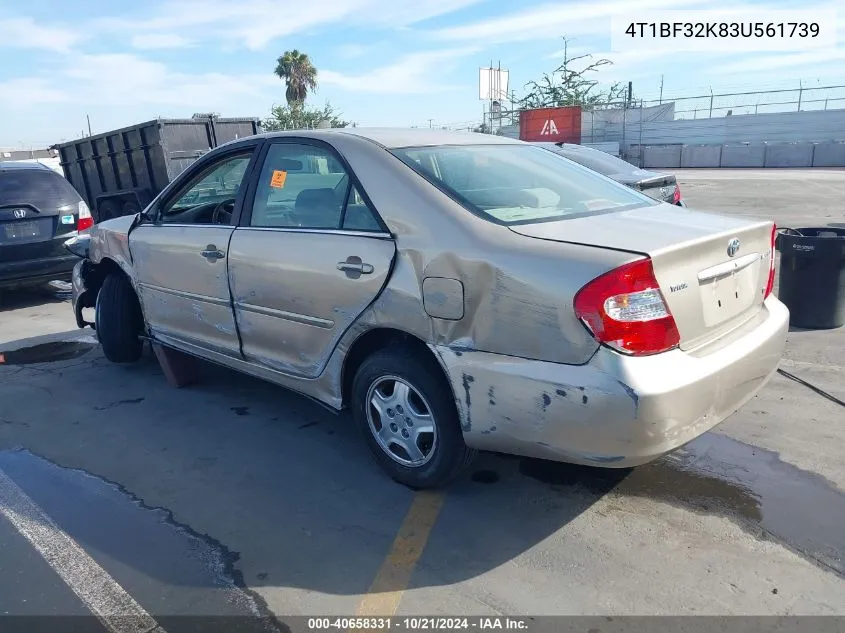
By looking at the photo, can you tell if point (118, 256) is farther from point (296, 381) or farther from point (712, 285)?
point (712, 285)

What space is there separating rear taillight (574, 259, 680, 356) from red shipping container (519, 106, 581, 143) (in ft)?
114

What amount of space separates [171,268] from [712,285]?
324 centimetres

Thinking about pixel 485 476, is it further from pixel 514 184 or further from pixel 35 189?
pixel 35 189

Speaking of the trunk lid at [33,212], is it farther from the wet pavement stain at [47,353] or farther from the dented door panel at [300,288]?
the dented door panel at [300,288]

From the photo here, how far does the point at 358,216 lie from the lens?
330 centimetres

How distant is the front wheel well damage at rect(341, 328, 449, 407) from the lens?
3086 millimetres

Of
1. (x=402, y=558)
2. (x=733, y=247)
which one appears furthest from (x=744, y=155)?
(x=402, y=558)

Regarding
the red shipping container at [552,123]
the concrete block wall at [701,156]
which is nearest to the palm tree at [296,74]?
the red shipping container at [552,123]

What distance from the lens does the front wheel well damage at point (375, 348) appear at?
309cm

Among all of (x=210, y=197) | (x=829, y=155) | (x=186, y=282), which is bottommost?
(x=829, y=155)

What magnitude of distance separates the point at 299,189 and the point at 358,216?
0.58m

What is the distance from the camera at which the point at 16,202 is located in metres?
7.70

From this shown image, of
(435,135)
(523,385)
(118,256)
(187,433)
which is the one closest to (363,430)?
(523,385)

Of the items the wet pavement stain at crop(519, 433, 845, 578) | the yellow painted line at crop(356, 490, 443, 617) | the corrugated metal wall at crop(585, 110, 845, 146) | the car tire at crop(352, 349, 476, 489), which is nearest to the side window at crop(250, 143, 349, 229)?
the car tire at crop(352, 349, 476, 489)
